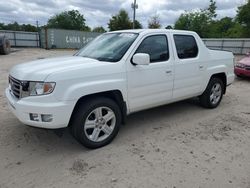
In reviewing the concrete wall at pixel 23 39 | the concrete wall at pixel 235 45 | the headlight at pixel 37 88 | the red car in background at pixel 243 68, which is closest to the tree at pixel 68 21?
the concrete wall at pixel 23 39

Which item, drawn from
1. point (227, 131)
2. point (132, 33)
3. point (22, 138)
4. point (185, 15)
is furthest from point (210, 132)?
point (185, 15)

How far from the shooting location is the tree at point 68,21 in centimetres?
7400

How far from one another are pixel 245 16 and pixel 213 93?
29.8 m

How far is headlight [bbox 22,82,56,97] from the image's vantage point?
332cm

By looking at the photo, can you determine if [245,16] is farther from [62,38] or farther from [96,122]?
[96,122]

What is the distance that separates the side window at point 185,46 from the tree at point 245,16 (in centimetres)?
2949

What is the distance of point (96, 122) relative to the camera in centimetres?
381

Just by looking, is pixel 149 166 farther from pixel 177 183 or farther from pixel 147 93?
pixel 147 93

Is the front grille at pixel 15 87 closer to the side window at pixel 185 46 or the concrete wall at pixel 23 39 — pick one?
the side window at pixel 185 46

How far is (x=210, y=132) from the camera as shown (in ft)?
15.1

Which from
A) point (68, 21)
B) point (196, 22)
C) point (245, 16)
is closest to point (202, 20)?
point (196, 22)

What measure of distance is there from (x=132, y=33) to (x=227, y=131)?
2510 millimetres

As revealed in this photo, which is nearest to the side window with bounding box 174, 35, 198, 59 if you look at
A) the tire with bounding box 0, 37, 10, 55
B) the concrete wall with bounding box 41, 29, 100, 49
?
the tire with bounding box 0, 37, 10, 55

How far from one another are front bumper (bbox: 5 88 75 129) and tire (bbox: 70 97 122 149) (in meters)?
0.19
